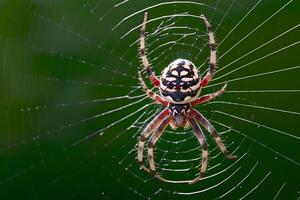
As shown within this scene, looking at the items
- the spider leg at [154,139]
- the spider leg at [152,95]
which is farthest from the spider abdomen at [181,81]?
the spider leg at [154,139]

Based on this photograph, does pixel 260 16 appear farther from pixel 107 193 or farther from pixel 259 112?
pixel 107 193

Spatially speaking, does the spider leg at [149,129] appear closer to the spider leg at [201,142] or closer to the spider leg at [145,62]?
the spider leg at [201,142]

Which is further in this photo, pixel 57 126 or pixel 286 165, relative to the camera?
pixel 57 126

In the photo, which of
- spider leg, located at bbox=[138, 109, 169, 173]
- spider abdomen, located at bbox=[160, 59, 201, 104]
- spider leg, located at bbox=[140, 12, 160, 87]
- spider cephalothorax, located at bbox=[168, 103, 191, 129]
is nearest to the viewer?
spider abdomen, located at bbox=[160, 59, 201, 104]

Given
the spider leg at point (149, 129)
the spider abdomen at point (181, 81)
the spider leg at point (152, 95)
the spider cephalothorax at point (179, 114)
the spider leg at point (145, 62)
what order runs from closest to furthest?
1. the spider abdomen at point (181, 81)
2. the spider leg at point (145, 62)
3. the spider leg at point (152, 95)
4. the spider cephalothorax at point (179, 114)
5. the spider leg at point (149, 129)

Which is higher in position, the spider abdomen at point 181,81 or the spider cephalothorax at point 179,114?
the spider abdomen at point 181,81

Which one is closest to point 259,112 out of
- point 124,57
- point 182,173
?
point 182,173

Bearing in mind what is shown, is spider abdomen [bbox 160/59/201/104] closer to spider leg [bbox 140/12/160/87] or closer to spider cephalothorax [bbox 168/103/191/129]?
spider leg [bbox 140/12/160/87]

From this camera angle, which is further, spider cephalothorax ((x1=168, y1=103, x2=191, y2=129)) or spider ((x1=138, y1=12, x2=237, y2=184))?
spider cephalothorax ((x1=168, y1=103, x2=191, y2=129))

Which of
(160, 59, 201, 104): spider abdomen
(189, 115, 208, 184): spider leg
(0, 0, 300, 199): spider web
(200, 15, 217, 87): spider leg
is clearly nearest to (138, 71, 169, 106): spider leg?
(160, 59, 201, 104): spider abdomen
